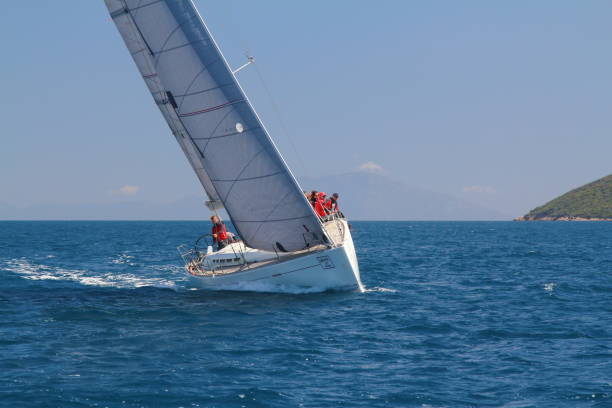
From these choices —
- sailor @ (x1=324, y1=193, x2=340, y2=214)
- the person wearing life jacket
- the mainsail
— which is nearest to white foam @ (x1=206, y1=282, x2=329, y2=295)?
the mainsail

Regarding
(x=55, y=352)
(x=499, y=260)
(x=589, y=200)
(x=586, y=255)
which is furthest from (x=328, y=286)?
(x=589, y=200)

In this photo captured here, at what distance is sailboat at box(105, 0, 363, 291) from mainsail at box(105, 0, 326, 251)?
3 cm

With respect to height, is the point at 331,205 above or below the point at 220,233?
below

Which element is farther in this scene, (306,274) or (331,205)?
(331,205)

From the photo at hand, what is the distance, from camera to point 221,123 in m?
22.8

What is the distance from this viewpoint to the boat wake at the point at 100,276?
2834cm

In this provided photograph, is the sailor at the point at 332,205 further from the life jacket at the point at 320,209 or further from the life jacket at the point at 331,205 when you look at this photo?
the life jacket at the point at 320,209

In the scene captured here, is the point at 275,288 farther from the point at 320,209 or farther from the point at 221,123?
the point at 221,123

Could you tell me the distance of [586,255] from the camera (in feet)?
Result: 148

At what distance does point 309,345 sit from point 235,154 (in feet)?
29.3

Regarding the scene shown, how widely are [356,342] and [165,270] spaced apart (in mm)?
20734

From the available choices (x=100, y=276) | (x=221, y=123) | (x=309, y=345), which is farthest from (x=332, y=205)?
(x=309, y=345)

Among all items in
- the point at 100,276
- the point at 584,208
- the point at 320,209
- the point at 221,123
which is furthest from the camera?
Result: the point at 584,208

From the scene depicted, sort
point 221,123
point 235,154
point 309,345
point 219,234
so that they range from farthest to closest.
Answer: point 219,234 → point 235,154 → point 221,123 → point 309,345
